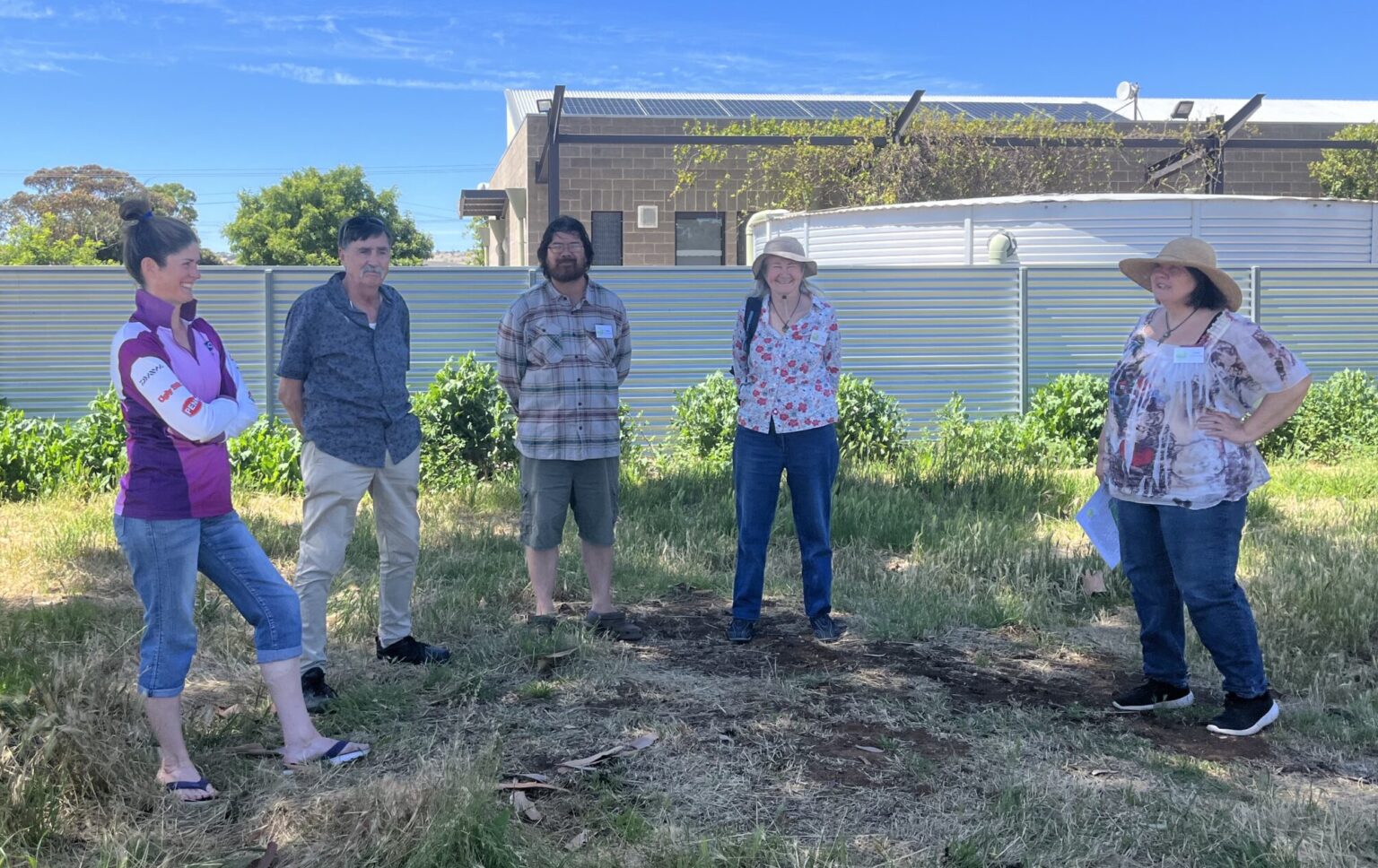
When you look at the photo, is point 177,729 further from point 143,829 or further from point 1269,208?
point 1269,208

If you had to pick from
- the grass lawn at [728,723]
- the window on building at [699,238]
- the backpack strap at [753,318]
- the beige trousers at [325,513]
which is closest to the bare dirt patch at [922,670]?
the grass lawn at [728,723]

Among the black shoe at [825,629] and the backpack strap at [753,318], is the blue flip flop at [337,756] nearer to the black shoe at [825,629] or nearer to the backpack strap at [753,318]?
the black shoe at [825,629]

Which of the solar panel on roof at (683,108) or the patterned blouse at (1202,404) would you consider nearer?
the patterned blouse at (1202,404)

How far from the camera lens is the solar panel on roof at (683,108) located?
2384 centimetres

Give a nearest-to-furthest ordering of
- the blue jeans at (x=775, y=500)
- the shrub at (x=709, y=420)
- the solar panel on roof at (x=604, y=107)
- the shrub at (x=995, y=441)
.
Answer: the blue jeans at (x=775, y=500) < the shrub at (x=995, y=441) < the shrub at (x=709, y=420) < the solar panel on roof at (x=604, y=107)

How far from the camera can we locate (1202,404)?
422 centimetres

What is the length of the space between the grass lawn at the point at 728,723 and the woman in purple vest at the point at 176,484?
287 millimetres

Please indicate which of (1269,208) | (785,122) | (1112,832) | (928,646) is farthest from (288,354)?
(785,122)

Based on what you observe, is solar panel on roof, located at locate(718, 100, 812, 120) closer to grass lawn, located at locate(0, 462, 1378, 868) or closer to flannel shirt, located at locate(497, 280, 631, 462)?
grass lawn, located at locate(0, 462, 1378, 868)

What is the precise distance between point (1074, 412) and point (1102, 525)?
5784 mm

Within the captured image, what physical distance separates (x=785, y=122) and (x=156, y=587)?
18.5 metres

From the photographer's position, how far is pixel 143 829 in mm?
3389

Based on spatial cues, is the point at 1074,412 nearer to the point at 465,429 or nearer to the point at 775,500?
the point at 465,429

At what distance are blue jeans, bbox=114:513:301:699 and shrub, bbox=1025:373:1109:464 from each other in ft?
25.2
